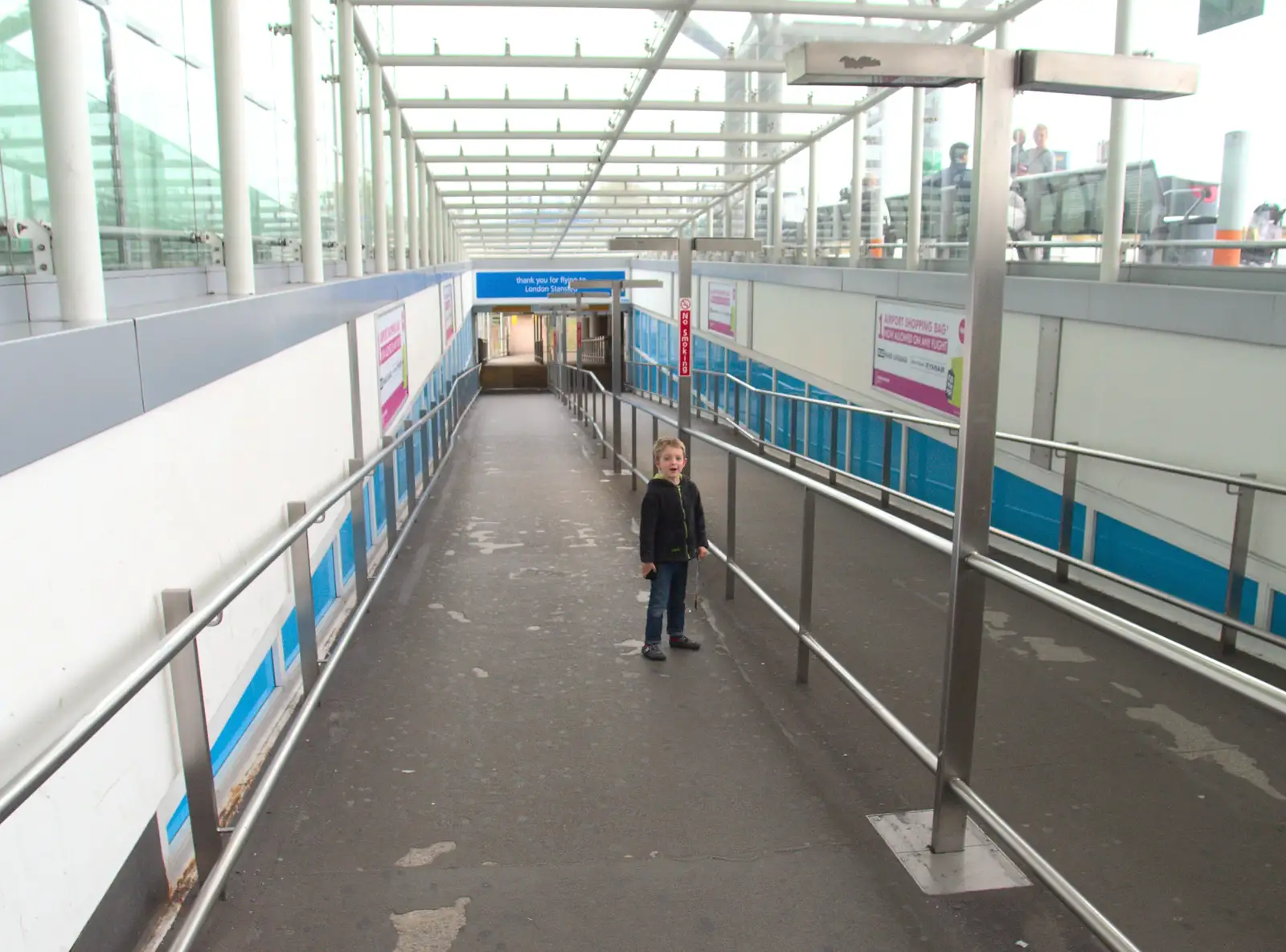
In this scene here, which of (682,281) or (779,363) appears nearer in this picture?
(682,281)

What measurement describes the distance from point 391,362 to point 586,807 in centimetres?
513

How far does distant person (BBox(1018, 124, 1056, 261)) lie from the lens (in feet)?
22.8

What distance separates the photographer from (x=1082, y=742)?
3.44m

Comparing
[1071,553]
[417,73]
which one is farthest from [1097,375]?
[417,73]

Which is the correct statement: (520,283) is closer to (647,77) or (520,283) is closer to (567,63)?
(647,77)

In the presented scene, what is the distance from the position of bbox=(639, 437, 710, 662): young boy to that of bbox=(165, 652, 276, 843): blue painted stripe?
A: 150cm

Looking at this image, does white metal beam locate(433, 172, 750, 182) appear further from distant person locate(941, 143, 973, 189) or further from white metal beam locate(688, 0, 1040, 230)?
distant person locate(941, 143, 973, 189)

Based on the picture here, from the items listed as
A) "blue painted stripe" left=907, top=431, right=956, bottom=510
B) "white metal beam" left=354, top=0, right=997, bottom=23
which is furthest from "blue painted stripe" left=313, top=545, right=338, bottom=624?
"blue painted stripe" left=907, top=431, right=956, bottom=510

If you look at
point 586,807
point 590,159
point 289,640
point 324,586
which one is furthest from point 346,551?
point 590,159

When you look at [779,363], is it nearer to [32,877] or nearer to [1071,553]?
[1071,553]

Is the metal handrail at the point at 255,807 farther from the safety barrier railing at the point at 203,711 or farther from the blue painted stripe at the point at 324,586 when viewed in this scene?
the blue painted stripe at the point at 324,586

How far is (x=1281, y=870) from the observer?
2.67 meters

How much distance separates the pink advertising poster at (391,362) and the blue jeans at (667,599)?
2924 mm

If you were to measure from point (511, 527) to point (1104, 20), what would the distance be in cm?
491
